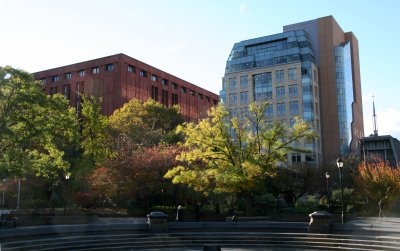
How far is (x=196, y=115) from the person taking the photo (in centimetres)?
10525

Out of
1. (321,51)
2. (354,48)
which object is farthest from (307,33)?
(354,48)

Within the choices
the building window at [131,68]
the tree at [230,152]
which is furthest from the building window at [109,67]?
the tree at [230,152]

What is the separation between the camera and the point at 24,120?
2853 cm

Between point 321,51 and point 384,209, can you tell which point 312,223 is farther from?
point 321,51

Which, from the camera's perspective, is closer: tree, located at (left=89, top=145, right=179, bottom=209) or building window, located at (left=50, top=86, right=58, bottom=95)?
tree, located at (left=89, top=145, right=179, bottom=209)

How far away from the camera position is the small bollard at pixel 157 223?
2319 cm

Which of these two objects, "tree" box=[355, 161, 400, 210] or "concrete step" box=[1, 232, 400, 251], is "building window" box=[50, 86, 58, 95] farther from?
"concrete step" box=[1, 232, 400, 251]

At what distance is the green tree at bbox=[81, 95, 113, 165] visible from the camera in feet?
141

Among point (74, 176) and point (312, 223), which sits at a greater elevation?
point (74, 176)

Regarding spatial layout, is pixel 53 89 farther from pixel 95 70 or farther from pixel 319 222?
pixel 319 222

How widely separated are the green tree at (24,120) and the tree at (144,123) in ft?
48.2

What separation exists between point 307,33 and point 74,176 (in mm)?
61723

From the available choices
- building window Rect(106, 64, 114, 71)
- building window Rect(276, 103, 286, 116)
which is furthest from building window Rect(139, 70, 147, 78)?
building window Rect(276, 103, 286, 116)

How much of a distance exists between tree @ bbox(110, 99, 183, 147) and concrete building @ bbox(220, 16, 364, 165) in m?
20.7
